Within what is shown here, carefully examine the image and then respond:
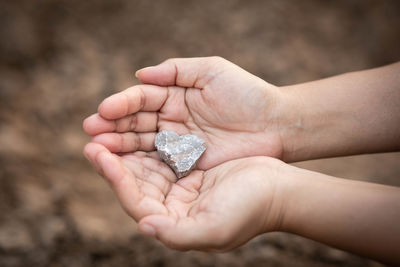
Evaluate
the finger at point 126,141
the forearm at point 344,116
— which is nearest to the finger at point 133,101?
the finger at point 126,141

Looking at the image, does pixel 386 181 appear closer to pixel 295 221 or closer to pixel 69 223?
pixel 295 221

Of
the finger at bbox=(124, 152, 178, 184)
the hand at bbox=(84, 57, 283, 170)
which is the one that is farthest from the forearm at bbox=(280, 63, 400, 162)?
the finger at bbox=(124, 152, 178, 184)

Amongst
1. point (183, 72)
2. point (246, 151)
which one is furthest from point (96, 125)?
point (246, 151)

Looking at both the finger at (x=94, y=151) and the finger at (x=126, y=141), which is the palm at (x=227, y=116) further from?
the finger at (x=94, y=151)

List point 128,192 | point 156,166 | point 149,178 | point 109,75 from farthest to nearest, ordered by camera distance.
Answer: point 109,75, point 156,166, point 149,178, point 128,192

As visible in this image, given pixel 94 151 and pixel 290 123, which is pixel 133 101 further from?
pixel 290 123

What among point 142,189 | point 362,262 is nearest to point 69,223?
point 142,189
